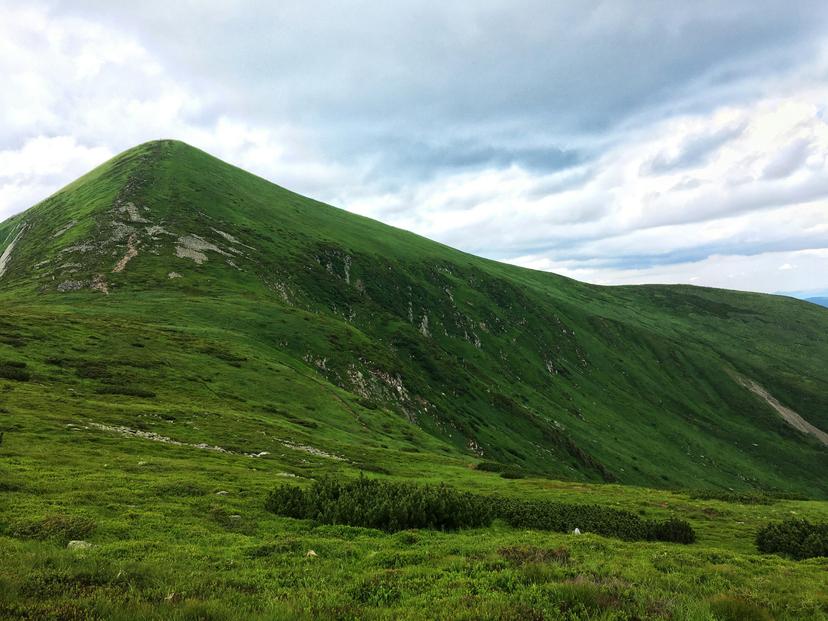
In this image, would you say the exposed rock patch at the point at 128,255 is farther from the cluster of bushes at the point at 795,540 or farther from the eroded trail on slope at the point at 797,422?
the eroded trail on slope at the point at 797,422

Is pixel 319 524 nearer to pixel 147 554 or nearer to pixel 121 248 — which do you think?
pixel 147 554

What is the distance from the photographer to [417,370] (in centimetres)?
10219

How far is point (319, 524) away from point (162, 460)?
542 inches

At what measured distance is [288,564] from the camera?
47.3ft

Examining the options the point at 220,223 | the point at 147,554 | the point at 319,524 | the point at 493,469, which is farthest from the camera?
the point at 220,223

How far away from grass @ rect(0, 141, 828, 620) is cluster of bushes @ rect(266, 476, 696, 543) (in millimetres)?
1344

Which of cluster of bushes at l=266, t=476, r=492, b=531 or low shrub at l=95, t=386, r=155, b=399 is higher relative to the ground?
cluster of bushes at l=266, t=476, r=492, b=531

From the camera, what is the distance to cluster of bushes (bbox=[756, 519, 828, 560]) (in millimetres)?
20141

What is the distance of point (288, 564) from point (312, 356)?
62961mm

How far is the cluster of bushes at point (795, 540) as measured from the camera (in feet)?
66.1

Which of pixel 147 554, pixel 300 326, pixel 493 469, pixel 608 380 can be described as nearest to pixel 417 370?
pixel 300 326

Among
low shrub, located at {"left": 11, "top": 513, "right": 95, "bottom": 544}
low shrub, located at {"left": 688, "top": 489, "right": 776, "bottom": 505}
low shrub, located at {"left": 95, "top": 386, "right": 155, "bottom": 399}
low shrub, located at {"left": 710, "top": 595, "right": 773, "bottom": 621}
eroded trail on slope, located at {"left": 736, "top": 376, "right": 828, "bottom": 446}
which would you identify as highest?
low shrub, located at {"left": 710, "top": 595, "right": 773, "bottom": 621}

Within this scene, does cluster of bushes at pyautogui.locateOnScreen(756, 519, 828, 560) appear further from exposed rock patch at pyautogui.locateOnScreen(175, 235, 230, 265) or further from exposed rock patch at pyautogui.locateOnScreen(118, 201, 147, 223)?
exposed rock patch at pyautogui.locateOnScreen(118, 201, 147, 223)

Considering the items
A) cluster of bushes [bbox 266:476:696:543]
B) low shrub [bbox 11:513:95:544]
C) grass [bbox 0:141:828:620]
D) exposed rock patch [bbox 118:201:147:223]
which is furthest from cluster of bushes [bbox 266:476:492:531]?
exposed rock patch [bbox 118:201:147:223]
